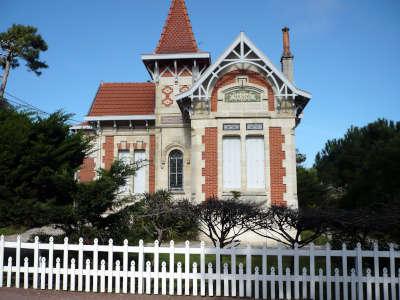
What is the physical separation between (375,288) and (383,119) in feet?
92.9

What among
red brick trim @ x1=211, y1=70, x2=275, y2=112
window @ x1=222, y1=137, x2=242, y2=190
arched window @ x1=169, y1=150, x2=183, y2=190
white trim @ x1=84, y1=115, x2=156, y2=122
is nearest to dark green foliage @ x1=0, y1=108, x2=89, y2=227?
window @ x1=222, y1=137, x2=242, y2=190

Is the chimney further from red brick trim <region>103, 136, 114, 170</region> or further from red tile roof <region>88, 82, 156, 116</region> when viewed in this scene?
red brick trim <region>103, 136, 114, 170</region>

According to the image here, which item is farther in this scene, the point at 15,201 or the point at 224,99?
the point at 224,99

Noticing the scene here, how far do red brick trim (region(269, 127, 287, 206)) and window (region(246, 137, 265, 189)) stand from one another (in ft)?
1.27

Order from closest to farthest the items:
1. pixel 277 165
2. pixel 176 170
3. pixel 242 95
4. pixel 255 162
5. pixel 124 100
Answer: pixel 277 165
pixel 255 162
pixel 242 95
pixel 176 170
pixel 124 100

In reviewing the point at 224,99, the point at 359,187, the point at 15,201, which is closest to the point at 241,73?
the point at 224,99

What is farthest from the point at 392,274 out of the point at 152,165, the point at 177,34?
the point at 177,34

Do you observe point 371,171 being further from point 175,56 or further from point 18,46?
point 18,46

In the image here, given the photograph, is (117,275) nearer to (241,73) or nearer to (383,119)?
(241,73)

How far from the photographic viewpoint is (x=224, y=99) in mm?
16203

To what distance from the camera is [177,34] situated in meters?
19.7

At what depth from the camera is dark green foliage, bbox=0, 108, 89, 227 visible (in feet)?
28.9

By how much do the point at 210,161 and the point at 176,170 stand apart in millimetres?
3150

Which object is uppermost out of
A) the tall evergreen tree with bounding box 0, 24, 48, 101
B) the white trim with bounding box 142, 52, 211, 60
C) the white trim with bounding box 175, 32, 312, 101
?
the tall evergreen tree with bounding box 0, 24, 48, 101
